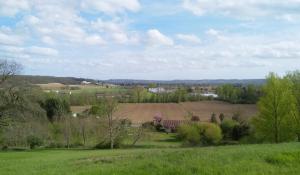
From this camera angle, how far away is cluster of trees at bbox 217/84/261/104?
3994 inches

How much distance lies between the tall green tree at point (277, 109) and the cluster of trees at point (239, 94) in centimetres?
4619

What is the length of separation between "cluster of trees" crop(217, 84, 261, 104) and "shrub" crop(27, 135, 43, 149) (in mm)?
56917

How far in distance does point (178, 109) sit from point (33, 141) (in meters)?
56.6

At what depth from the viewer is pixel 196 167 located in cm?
1164

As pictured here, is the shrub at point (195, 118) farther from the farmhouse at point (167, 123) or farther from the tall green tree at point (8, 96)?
the tall green tree at point (8, 96)

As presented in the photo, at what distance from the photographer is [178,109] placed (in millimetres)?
103562

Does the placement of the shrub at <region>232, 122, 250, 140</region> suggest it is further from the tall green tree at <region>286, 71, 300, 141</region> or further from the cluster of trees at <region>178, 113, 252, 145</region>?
the tall green tree at <region>286, 71, 300, 141</region>

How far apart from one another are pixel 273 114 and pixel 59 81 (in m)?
97.1

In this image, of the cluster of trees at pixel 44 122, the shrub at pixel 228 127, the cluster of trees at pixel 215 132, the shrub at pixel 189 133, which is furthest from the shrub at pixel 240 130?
the cluster of trees at pixel 44 122

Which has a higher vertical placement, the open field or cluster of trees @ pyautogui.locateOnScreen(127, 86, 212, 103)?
cluster of trees @ pyautogui.locateOnScreen(127, 86, 212, 103)

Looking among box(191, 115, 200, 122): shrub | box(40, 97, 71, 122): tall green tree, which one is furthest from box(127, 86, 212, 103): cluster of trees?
box(40, 97, 71, 122): tall green tree

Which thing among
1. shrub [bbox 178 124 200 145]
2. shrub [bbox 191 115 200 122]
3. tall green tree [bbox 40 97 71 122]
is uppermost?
tall green tree [bbox 40 97 71 122]

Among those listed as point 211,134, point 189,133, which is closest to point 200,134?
point 189,133

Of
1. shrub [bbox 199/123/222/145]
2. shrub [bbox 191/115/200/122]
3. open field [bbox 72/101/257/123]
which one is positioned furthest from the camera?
open field [bbox 72/101/257/123]
